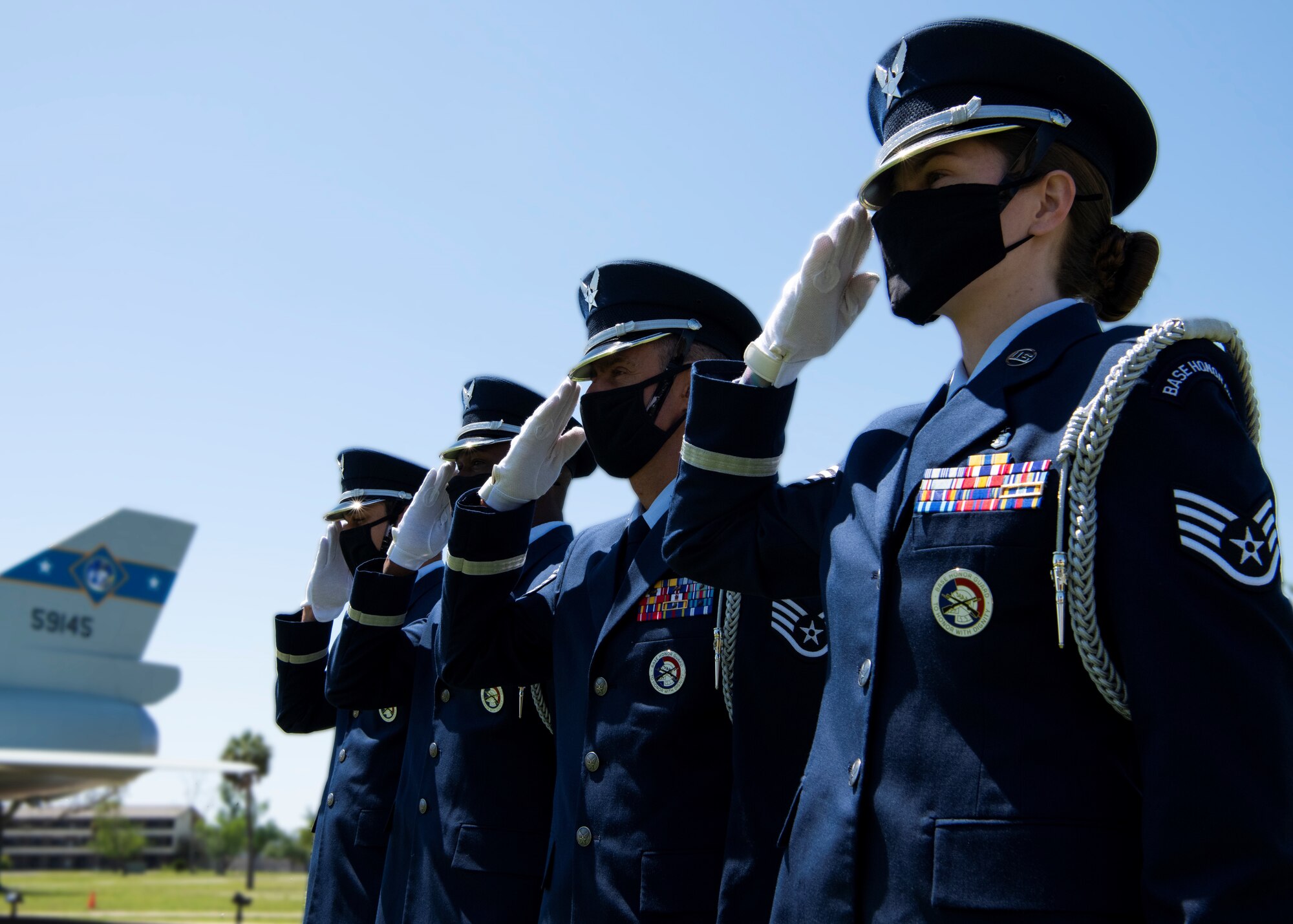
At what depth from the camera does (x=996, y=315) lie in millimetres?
2004

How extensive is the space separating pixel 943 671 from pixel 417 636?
3.30 m

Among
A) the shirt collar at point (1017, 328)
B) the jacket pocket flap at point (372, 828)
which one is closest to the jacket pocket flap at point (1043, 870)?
the shirt collar at point (1017, 328)

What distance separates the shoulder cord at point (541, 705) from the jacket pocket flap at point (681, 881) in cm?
106

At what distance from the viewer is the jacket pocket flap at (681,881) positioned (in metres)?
2.63

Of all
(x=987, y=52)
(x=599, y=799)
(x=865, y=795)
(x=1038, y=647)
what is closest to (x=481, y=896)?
(x=599, y=799)

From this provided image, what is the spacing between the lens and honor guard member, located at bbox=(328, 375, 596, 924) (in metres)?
3.58

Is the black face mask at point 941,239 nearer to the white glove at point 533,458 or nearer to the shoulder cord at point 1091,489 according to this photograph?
the shoulder cord at point 1091,489

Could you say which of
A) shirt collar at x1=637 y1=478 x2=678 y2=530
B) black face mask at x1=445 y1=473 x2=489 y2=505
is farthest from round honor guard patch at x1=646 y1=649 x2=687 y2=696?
black face mask at x1=445 y1=473 x2=489 y2=505

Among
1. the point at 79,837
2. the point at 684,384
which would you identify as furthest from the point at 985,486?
the point at 79,837

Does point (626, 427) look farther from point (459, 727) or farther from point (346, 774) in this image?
point (346, 774)

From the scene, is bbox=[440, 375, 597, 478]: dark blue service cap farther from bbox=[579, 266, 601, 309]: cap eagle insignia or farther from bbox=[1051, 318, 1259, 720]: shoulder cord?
bbox=[1051, 318, 1259, 720]: shoulder cord

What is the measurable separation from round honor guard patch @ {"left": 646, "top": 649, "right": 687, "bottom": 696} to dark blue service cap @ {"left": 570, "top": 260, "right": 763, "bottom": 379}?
95cm

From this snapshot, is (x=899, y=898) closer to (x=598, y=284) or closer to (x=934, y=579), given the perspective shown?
(x=934, y=579)

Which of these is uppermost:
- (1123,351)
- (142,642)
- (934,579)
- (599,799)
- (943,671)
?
(1123,351)
